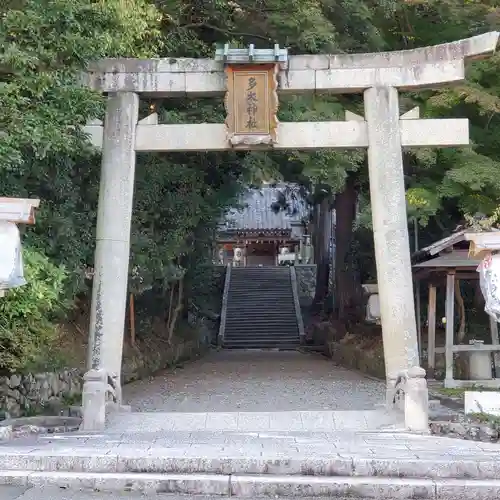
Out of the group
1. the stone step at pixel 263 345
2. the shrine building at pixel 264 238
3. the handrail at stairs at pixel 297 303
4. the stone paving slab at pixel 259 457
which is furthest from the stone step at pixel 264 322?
the stone paving slab at pixel 259 457

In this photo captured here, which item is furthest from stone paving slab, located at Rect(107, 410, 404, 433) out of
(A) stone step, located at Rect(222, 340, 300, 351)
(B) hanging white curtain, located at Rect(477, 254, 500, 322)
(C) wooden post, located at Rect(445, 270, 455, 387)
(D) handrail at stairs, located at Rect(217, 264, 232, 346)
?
(D) handrail at stairs, located at Rect(217, 264, 232, 346)

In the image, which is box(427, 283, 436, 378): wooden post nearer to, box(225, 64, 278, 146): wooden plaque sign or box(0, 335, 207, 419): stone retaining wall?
box(225, 64, 278, 146): wooden plaque sign

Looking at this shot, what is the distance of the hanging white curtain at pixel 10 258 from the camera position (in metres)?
8.84

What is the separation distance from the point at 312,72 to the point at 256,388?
23.6 feet

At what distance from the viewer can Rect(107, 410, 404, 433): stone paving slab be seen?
35.5 ft

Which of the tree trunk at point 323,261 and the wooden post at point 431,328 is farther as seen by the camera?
the tree trunk at point 323,261

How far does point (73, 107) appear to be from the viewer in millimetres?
10656

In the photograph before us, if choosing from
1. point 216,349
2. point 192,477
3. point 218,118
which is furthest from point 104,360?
point 216,349

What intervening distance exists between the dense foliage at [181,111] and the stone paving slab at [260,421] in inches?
78.1

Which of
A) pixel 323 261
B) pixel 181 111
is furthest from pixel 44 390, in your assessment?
pixel 323 261

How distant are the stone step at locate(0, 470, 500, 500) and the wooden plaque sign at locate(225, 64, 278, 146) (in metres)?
5.99

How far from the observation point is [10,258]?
8.92 meters

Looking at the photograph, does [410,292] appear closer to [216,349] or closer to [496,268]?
[496,268]

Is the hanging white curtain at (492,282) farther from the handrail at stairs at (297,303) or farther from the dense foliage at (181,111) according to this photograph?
the handrail at stairs at (297,303)
